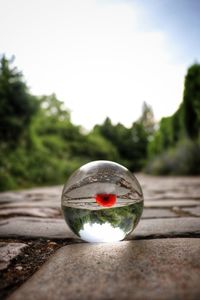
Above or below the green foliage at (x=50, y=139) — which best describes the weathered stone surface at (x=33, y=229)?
below

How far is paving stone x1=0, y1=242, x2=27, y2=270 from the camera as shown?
868 mm

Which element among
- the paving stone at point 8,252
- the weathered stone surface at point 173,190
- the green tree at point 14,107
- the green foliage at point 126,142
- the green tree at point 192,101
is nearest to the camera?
the paving stone at point 8,252

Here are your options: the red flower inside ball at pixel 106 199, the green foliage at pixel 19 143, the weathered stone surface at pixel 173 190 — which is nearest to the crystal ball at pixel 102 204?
the red flower inside ball at pixel 106 199

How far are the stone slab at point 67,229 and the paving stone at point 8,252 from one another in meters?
0.19

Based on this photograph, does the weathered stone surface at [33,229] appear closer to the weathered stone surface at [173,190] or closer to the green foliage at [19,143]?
the weathered stone surface at [173,190]

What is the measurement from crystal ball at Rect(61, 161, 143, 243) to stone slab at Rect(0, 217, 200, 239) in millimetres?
198

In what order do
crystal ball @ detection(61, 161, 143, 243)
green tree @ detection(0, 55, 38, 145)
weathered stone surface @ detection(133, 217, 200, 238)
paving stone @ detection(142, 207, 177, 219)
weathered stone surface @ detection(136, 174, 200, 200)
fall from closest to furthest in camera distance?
crystal ball @ detection(61, 161, 143, 243), weathered stone surface @ detection(133, 217, 200, 238), paving stone @ detection(142, 207, 177, 219), weathered stone surface @ detection(136, 174, 200, 200), green tree @ detection(0, 55, 38, 145)

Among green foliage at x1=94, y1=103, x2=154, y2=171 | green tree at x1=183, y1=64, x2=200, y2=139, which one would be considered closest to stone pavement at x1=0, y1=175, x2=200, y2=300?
green tree at x1=183, y1=64, x2=200, y2=139

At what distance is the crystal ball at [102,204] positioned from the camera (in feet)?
3.39

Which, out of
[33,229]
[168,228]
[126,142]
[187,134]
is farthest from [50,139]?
[126,142]

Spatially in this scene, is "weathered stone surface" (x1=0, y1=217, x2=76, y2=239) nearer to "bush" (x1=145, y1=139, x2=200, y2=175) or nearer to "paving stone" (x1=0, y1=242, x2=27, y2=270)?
"paving stone" (x1=0, y1=242, x2=27, y2=270)

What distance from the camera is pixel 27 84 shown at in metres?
7.75

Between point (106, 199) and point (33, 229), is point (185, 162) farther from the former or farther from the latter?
point (106, 199)

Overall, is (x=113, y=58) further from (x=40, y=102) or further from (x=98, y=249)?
(x=98, y=249)
